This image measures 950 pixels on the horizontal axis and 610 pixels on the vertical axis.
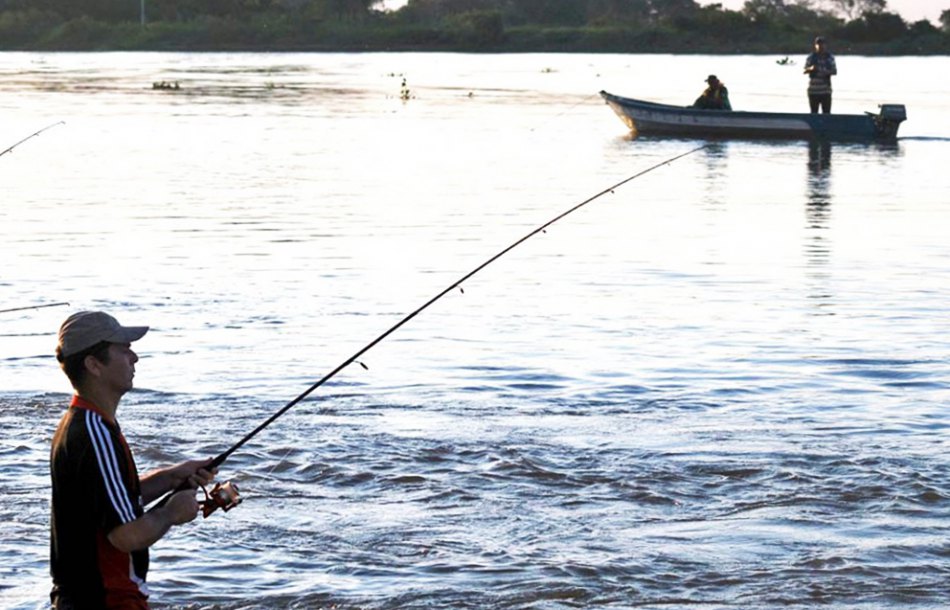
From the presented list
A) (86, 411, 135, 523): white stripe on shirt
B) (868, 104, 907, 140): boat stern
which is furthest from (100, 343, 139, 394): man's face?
(868, 104, 907, 140): boat stern

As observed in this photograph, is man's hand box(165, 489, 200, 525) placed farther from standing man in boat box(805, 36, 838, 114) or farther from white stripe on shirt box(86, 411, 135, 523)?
standing man in boat box(805, 36, 838, 114)

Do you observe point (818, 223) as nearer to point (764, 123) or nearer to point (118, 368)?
point (764, 123)

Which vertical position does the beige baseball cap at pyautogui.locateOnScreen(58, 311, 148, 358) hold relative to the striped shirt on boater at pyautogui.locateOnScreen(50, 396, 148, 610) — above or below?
above

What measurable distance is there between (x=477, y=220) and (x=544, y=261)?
344 centimetres

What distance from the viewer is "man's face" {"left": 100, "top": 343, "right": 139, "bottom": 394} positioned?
4.07 metres

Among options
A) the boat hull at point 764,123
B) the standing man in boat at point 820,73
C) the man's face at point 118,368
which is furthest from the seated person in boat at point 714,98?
the man's face at point 118,368

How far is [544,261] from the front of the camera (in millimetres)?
14688

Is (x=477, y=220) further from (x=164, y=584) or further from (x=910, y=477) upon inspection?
(x=164, y=584)

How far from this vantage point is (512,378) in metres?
9.65

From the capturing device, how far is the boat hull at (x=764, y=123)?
29.1m

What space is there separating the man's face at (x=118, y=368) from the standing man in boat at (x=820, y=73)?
2421cm

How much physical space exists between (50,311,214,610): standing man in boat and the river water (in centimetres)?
196

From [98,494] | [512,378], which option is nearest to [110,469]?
[98,494]

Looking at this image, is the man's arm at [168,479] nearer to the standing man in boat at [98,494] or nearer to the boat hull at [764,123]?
the standing man in boat at [98,494]
